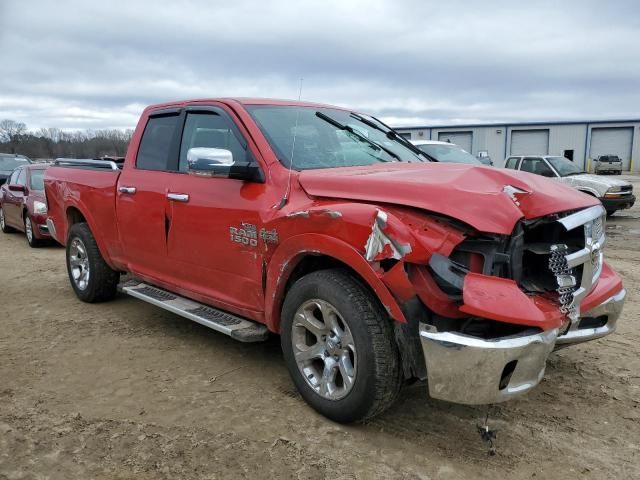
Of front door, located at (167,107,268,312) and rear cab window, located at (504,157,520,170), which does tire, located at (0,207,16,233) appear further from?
rear cab window, located at (504,157,520,170)

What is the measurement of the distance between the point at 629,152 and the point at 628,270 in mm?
46604

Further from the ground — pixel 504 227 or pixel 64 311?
pixel 504 227

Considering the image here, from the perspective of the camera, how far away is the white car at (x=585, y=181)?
1329 centimetres

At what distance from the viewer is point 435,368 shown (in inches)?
105

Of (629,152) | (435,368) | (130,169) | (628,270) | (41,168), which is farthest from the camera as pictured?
(629,152)

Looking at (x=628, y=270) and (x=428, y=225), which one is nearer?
(x=428, y=225)

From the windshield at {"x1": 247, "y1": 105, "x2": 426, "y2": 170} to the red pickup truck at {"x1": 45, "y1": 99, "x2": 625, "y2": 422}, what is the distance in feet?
0.05

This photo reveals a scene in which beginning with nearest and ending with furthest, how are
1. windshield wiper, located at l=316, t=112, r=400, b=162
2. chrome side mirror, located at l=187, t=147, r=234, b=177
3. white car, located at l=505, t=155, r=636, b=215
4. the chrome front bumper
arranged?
the chrome front bumper, chrome side mirror, located at l=187, t=147, r=234, b=177, windshield wiper, located at l=316, t=112, r=400, b=162, white car, located at l=505, t=155, r=636, b=215

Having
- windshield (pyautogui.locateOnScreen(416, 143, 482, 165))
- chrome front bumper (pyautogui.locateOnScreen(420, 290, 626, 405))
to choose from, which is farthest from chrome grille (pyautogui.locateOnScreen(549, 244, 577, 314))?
windshield (pyautogui.locateOnScreen(416, 143, 482, 165))

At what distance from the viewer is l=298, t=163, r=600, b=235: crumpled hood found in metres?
2.75

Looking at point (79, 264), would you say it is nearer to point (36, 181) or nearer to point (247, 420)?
point (247, 420)

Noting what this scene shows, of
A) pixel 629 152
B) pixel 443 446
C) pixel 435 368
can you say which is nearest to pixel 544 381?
pixel 443 446

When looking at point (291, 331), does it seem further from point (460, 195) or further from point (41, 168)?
point (41, 168)

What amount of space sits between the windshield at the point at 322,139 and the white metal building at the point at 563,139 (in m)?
43.9
